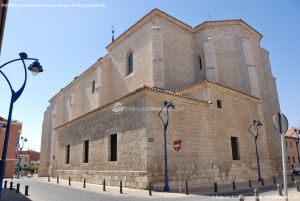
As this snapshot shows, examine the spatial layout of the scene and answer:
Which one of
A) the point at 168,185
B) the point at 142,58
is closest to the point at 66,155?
the point at 142,58

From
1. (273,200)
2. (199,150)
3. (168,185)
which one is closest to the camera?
(273,200)

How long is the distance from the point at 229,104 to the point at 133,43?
10.5 metres

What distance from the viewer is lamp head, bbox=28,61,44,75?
7.29 m

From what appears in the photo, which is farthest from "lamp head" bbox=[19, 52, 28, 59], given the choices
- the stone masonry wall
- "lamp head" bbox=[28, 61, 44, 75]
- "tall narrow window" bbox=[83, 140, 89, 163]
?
"tall narrow window" bbox=[83, 140, 89, 163]

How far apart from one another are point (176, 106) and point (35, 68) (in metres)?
8.73

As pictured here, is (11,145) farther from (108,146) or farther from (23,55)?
(23,55)

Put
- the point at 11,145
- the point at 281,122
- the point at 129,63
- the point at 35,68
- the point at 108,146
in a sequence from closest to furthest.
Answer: the point at 281,122 < the point at 35,68 < the point at 108,146 < the point at 129,63 < the point at 11,145

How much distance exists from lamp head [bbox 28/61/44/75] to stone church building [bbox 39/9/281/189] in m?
Result: 6.43

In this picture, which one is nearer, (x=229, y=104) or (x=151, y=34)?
(x=229, y=104)

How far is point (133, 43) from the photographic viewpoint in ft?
70.8

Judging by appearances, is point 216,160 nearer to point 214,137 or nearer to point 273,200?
point 214,137

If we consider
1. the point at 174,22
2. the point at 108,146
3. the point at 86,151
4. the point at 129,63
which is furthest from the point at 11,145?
the point at 174,22

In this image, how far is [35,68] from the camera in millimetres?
7332

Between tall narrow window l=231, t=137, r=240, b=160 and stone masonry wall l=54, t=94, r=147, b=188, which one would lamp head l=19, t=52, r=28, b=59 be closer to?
stone masonry wall l=54, t=94, r=147, b=188
